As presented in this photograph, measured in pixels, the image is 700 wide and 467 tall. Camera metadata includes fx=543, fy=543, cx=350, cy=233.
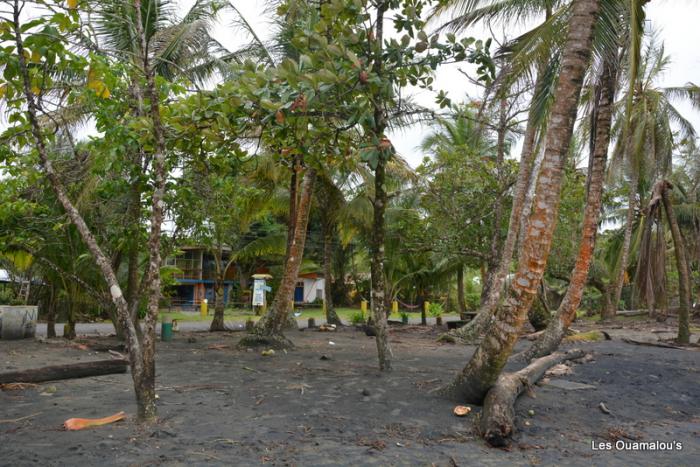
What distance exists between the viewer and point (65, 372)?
7.24 metres

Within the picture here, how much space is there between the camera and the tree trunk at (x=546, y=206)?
5445mm

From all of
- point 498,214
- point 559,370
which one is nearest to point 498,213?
point 498,214

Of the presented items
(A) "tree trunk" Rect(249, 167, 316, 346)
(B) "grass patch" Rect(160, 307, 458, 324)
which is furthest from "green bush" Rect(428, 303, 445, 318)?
(A) "tree trunk" Rect(249, 167, 316, 346)

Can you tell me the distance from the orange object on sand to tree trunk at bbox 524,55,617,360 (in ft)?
21.7

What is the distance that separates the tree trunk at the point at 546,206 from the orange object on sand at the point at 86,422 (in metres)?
3.69

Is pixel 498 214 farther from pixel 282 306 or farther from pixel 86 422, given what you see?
pixel 86 422

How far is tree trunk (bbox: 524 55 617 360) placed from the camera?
8.83 m

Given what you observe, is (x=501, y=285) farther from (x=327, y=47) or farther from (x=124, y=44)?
(x=124, y=44)

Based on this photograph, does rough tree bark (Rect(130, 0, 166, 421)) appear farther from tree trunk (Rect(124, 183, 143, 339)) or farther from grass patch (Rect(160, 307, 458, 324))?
grass patch (Rect(160, 307, 458, 324))

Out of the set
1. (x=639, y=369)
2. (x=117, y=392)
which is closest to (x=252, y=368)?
(x=117, y=392)

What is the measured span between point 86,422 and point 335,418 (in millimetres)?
2321

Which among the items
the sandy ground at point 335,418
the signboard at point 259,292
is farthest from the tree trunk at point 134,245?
the signboard at point 259,292

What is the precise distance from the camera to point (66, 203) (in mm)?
5039

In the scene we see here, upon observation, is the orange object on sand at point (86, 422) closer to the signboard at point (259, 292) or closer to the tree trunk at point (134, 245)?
the tree trunk at point (134, 245)
